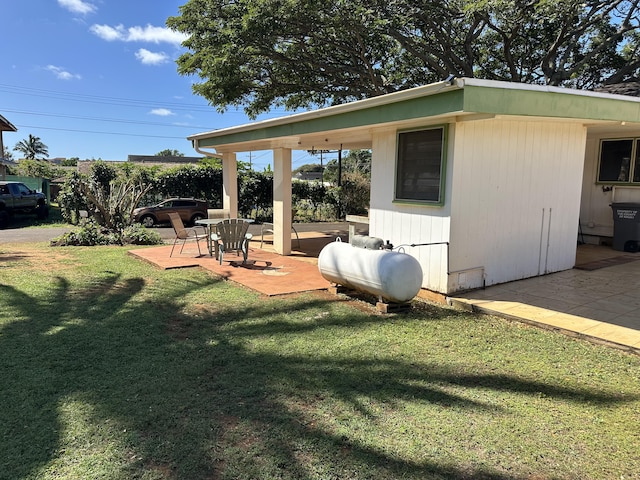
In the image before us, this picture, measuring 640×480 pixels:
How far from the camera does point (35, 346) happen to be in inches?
173

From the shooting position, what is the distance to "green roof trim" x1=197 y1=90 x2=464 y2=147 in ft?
16.2

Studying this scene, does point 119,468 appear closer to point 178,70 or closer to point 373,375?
point 373,375

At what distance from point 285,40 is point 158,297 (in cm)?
1034

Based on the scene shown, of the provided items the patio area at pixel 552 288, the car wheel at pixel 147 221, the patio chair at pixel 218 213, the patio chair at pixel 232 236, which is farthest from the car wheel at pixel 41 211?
the patio chair at pixel 232 236

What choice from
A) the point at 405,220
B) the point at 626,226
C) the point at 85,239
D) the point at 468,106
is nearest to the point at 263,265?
the point at 405,220

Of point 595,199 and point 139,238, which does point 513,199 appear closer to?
point 595,199

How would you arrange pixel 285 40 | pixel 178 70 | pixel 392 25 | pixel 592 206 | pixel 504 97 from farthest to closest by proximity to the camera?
pixel 178 70 → pixel 285 40 → pixel 392 25 → pixel 592 206 → pixel 504 97

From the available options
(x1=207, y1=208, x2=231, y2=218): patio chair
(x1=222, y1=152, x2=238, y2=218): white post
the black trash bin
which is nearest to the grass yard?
the black trash bin

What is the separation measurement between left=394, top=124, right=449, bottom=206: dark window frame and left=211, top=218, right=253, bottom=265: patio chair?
3.18m

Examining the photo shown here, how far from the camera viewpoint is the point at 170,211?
61.8 feet

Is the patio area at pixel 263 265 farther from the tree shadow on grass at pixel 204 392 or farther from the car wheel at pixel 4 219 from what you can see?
the car wheel at pixel 4 219

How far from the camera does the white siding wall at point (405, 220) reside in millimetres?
6008

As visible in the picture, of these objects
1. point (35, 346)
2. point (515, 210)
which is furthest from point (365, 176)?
point (35, 346)

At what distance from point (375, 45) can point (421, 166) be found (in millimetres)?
10269
